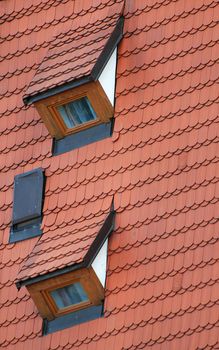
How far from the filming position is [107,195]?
3906 centimetres

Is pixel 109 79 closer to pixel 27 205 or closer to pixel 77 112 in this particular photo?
pixel 77 112

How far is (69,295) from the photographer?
38781 millimetres

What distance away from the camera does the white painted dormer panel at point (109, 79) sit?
3956 centimetres

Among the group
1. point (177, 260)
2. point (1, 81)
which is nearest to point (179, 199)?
point (177, 260)

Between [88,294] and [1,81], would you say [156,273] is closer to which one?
[88,294]

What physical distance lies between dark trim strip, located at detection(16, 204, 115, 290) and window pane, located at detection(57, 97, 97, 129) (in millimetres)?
1443

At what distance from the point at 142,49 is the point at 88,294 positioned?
10.1 ft

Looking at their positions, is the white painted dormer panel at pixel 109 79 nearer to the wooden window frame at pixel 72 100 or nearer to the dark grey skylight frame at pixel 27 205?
the wooden window frame at pixel 72 100

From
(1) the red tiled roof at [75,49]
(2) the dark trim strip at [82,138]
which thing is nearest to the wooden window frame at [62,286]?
(2) the dark trim strip at [82,138]

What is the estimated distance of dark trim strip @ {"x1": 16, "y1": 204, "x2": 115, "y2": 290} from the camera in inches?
1507

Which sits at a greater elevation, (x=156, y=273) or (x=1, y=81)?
(x=1, y=81)

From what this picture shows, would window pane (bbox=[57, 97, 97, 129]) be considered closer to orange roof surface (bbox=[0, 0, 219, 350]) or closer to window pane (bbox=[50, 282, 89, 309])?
orange roof surface (bbox=[0, 0, 219, 350])

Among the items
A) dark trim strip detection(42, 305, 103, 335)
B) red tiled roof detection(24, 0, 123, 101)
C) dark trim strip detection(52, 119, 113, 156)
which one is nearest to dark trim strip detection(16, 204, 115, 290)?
dark trim strip detection(42, 305, 103, 335)

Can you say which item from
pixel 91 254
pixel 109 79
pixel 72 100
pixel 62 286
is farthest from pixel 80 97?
pixel 62 286
